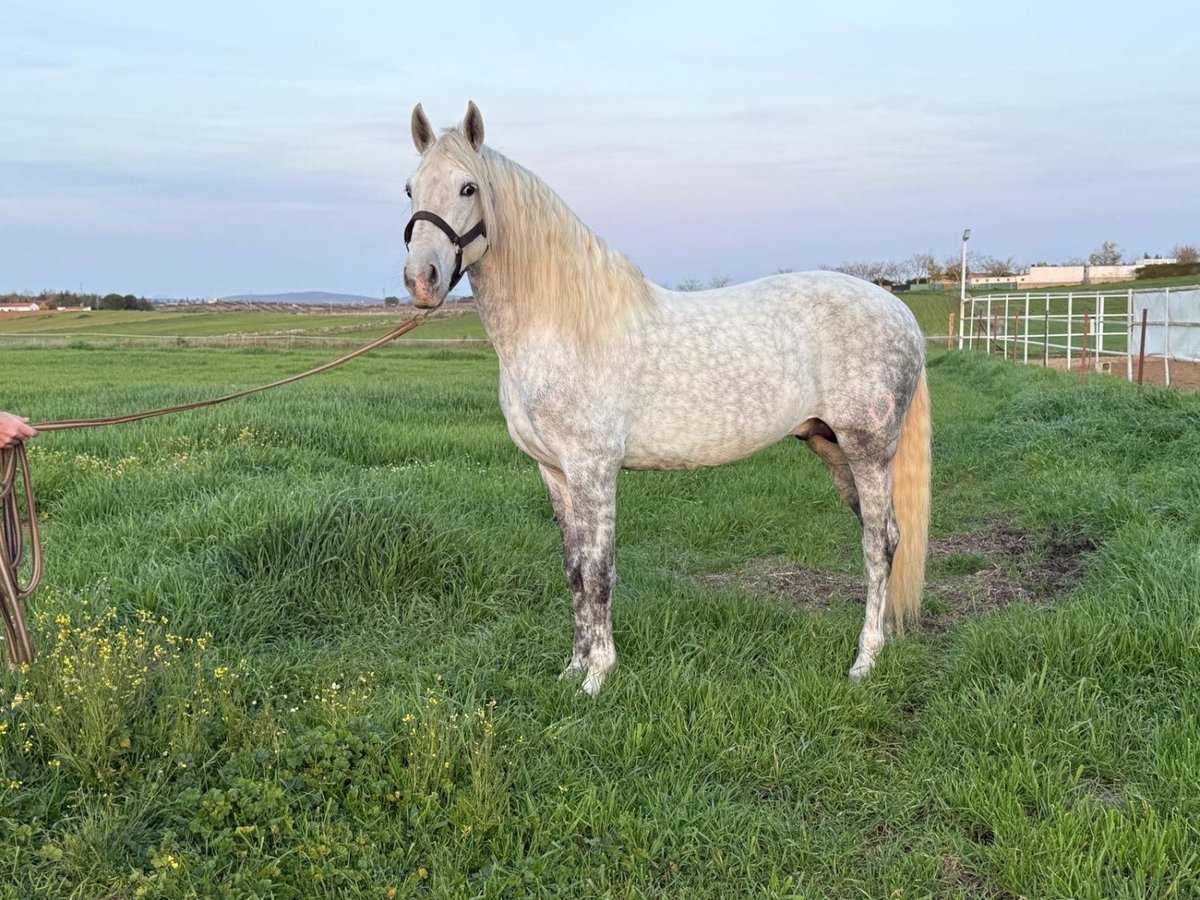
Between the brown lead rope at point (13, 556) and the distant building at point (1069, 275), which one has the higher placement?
the distant building at point (1069, 275)

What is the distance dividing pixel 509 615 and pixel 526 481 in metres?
2.77

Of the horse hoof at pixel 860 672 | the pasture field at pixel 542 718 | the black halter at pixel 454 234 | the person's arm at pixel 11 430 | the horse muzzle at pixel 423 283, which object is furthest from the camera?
the horse hoof at pixel 860 672

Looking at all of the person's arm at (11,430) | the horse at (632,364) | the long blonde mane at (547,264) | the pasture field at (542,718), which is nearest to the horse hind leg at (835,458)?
the horse at (632,364)

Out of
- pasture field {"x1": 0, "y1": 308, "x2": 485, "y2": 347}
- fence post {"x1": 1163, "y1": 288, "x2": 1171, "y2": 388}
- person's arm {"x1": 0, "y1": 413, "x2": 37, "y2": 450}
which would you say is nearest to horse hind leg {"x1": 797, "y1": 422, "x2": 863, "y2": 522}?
person's arm {"x1": 0, "y1": 413, "x2": 37, "y2": 450}

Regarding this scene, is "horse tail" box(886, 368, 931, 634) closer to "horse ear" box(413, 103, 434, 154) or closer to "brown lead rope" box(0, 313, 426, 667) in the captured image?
"horse ear" box(413, 103, 434, 154)

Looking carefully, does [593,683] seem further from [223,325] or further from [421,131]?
[223,325]

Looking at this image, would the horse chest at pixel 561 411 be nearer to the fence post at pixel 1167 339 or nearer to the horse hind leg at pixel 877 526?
the horse hind leg at pixel 877 526

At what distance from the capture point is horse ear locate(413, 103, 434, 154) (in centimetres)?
332

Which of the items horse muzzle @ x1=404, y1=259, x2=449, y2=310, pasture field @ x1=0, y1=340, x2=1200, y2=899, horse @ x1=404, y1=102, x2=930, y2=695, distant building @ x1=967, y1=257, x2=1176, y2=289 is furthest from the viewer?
distant building @ x1=967, y1=257, x2=1176, y2=289

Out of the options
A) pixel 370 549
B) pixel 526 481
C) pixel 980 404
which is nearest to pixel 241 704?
pixel 370 549

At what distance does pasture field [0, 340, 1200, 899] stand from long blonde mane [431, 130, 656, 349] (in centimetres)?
147

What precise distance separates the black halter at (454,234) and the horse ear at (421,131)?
0.36 meters

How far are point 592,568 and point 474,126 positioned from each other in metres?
1.86

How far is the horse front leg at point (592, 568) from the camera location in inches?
143
